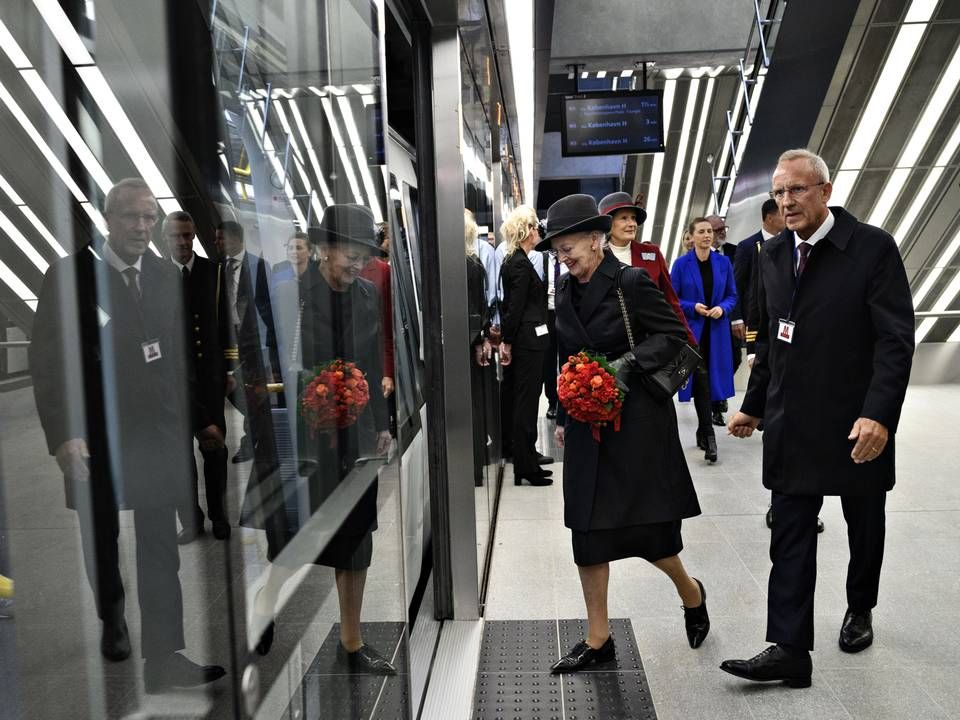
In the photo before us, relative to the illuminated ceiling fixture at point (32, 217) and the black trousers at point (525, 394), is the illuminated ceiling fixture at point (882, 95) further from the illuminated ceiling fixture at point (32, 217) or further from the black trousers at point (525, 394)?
the illuminated ceiling fixture at point (32, 217)

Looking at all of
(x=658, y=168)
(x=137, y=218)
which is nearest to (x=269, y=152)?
(x=137, y=218)

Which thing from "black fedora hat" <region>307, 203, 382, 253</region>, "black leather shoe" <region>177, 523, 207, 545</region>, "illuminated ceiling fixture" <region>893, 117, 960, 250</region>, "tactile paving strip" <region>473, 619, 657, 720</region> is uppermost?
"illuminated ceiling fixture" <region>893, 117, 960, 250</region>

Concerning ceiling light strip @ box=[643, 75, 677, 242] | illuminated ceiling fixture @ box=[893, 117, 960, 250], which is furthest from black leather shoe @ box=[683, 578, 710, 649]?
ceiling light strip @ box=[643, 75, 677, 242]

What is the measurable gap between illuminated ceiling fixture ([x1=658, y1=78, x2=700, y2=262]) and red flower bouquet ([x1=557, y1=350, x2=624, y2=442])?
12.0m

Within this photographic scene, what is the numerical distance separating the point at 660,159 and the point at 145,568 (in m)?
16.4

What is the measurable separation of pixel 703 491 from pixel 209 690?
541cm

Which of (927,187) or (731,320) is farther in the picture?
(927,187)

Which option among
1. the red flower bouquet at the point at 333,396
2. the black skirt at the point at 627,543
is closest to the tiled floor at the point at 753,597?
the black skirt at the point at 627,543

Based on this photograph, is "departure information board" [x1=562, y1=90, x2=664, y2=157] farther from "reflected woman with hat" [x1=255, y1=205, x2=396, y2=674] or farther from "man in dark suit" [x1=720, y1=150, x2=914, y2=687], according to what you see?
"reflected woman with hat" [x1=255, y1=205, x2=396, y2=674]

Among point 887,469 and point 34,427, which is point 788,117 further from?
point 34,427

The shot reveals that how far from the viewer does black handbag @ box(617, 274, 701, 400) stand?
311cm

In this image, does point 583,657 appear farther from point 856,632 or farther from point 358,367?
point 358,367

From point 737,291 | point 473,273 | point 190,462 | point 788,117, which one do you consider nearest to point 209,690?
point 190,462

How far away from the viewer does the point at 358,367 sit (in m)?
1.73
